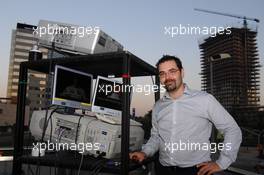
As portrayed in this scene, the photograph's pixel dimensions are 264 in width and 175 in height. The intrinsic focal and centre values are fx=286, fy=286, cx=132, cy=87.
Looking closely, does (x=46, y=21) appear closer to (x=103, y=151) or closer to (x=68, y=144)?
(x=68, y=144)

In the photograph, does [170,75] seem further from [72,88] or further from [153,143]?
[72,88]

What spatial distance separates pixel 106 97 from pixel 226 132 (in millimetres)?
1256

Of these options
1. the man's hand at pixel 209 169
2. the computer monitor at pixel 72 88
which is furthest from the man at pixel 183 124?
the computer monitor at pixel 72 88

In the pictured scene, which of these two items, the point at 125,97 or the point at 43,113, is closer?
the point at 125,97

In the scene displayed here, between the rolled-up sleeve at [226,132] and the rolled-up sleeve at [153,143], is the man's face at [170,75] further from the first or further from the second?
the rolled-up sleeve at [153,143]

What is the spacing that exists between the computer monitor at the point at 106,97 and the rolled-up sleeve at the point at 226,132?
97 centimetres

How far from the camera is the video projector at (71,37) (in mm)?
2635

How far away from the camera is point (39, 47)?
281cm

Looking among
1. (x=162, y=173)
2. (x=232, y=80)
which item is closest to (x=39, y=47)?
(x=162, y=173)

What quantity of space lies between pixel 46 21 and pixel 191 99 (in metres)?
1.60

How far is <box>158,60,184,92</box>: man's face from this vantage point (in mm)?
2084

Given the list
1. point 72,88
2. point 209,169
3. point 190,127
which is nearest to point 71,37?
point 72,88

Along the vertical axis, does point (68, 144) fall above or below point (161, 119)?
below

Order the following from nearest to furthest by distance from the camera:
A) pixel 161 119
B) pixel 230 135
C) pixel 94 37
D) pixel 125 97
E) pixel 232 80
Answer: pixel 230 135 → pixel 125 97 → pixel 161 119 → pixel 94 37 → pixel 232 80
